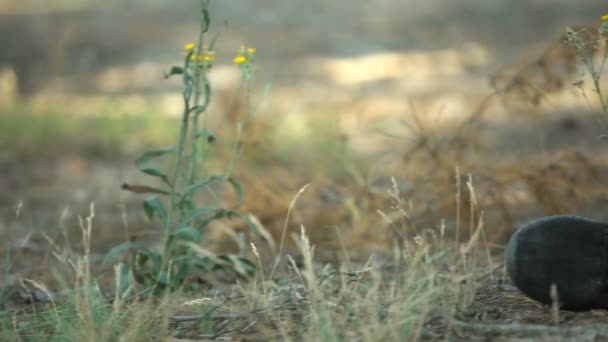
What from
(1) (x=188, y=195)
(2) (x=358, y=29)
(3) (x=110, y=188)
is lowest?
(3) (x=110, y=188)

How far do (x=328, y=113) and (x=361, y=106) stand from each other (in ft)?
2.46

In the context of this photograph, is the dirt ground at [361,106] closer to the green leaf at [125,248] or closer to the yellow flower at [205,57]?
the green leaf at [125,248]

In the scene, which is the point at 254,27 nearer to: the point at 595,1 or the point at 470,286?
the point at 595,1

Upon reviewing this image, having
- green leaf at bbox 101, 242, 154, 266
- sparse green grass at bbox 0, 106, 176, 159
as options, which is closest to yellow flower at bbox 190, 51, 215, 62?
green leaf at bbox 101, 242, 154, 266

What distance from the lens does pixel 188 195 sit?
113 inches

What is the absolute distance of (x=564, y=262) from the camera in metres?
2.27

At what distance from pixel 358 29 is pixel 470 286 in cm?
944

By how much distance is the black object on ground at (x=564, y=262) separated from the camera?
2.23 m

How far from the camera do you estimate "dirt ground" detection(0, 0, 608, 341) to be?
3943mm

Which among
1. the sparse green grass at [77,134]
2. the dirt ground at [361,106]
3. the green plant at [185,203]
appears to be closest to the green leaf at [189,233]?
the green plant at [185,203]

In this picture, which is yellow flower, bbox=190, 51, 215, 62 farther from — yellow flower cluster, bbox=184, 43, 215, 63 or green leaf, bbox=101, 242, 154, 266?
green leaf, bbox=101, 242, 154, 266

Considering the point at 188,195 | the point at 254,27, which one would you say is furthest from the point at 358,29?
the point at 188,195

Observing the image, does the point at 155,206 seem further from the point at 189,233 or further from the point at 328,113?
the point at 328,113

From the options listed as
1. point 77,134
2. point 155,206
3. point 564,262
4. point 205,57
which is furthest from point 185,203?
point 77,134
